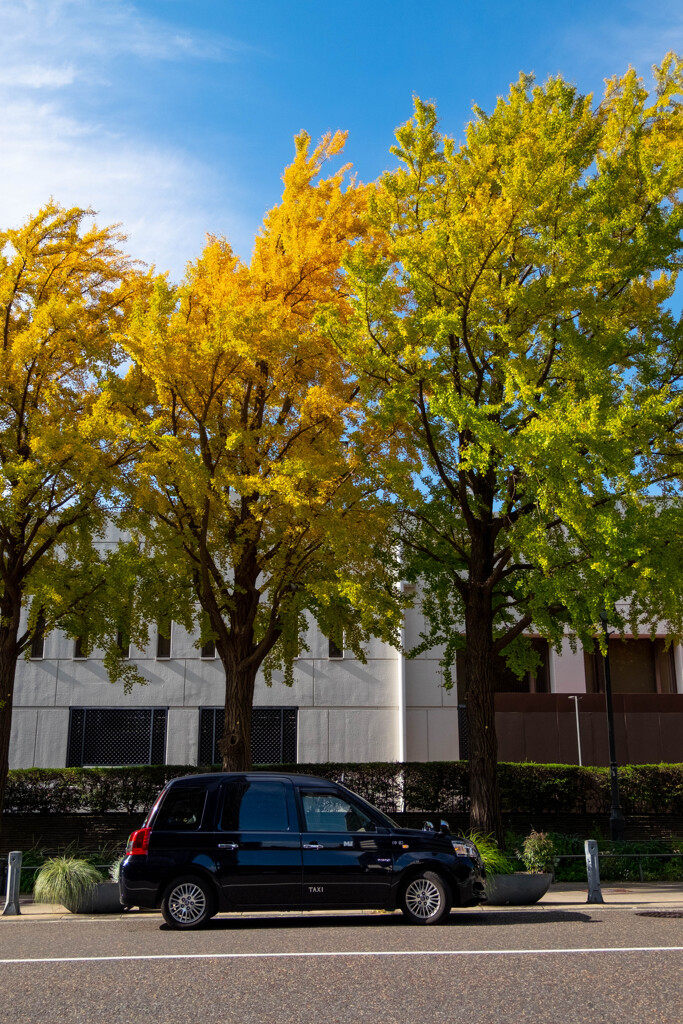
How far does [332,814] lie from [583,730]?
19288 mm

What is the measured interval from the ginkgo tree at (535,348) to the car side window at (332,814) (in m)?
4.47

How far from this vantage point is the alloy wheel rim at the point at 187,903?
10062 mm

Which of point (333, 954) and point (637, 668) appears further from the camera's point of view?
point (637, 668)

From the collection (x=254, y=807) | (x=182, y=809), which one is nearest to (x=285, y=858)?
(x=254, y=807)

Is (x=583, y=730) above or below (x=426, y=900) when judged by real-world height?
above

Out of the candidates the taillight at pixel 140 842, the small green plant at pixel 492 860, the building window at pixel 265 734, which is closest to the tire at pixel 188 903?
the taillight at pixel 140 842

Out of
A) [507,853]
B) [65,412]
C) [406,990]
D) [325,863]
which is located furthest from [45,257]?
[406,990]

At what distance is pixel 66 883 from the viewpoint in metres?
12.3

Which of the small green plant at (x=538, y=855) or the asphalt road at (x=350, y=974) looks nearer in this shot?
the asphalt road at (x=350, y=974)

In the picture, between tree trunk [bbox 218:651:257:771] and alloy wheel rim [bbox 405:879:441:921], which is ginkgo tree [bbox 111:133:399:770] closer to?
tree trunk [bbox 218:651:257:771]

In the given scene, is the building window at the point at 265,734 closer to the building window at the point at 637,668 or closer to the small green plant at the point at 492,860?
the building window at the point at 637,668

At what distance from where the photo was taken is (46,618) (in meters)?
17.8

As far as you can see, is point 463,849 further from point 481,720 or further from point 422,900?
point 481,720

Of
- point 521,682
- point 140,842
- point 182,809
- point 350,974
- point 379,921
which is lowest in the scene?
point 379,921
